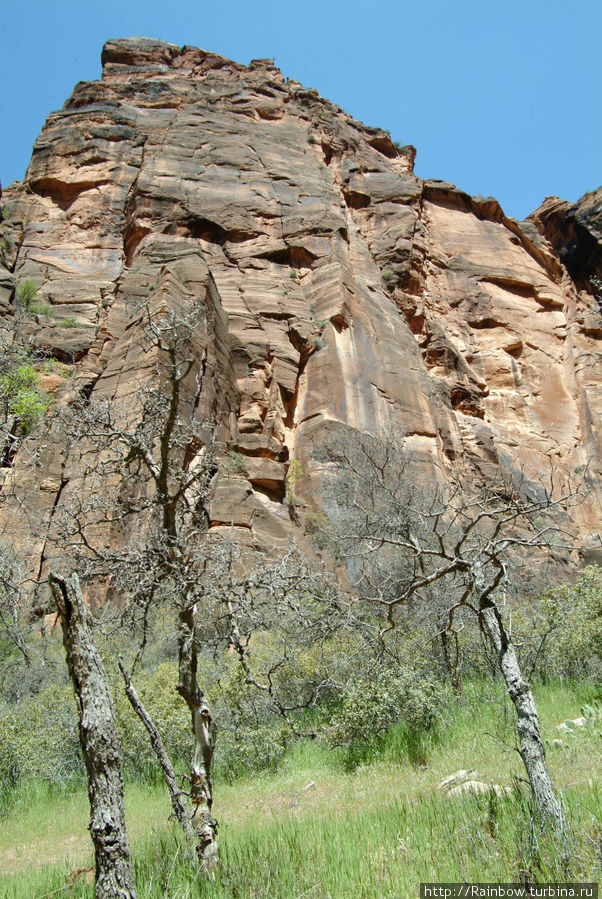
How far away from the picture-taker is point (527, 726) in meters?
4.79

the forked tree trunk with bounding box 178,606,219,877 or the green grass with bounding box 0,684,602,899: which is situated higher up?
the forked tree trunk with bounding box 178,606,219,877

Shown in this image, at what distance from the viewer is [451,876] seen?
376cm

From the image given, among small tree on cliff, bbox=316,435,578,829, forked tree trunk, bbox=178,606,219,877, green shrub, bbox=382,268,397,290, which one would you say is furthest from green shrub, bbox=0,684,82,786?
green shrub, bbox=382,268,397,290

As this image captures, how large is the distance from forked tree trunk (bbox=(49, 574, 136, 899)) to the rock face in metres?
14.3

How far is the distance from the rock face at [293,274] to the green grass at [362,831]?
32.5ft

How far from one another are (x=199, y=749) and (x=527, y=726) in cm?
276

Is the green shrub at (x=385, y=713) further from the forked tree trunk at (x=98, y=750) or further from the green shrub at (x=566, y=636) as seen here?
the forked tree trunk at (x=98, y=750)

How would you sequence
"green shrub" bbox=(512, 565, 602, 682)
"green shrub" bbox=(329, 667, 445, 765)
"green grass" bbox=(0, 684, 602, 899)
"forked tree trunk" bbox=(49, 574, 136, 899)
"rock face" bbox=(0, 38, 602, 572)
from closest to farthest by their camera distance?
"forked tree trunk" bbox=(49, 574, 136, 899) < "green grass" bbox=(0, 684, 602, 899) < "green shrub" bbox=(329, 667, 445, 765) < "green shrub" bbox=(512, 565, 602, 682) < "rock face" bbox=(0, 38, 602, 572)

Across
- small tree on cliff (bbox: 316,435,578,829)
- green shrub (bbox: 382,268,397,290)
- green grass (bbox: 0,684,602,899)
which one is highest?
green shrub (bbox: 382,268,397,290)

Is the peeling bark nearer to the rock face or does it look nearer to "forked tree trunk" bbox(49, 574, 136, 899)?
"forked tree trunk" bbox(49, 574, 136, 899)

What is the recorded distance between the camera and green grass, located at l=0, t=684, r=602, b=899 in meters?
3.86

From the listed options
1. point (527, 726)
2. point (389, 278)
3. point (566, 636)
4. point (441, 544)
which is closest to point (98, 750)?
point (527, 726)

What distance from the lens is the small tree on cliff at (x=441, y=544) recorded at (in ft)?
16.5

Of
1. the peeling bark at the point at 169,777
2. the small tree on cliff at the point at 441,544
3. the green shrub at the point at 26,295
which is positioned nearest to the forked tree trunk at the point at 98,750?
the peeling bark at the point at 169,777
